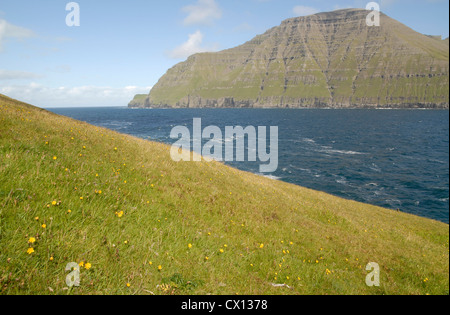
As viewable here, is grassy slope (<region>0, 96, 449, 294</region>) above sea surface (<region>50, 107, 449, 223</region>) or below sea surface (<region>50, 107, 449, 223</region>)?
above

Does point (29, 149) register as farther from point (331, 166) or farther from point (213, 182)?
point (331, 166)

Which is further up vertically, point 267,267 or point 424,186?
point 267,267

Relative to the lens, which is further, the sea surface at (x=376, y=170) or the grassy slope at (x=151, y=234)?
the sea surface at (x=376, y=170)

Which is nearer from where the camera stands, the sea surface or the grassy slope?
the grassy slope

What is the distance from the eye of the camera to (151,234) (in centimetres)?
674

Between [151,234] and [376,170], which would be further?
[376,170]

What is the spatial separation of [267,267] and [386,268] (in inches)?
361

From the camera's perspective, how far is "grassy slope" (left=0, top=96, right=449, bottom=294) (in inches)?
189

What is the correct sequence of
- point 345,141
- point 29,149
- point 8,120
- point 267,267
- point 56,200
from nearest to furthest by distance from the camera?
point 56,200
point 267,267
point 29,149
point 8,120
point 345,141

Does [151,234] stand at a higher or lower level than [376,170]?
higher

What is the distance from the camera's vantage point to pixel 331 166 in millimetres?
62250

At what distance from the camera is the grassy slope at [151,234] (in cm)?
480

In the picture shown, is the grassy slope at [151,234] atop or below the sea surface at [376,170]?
atop
